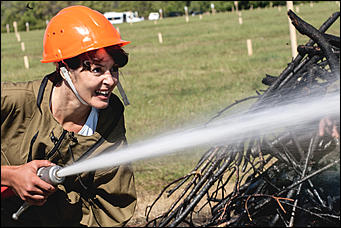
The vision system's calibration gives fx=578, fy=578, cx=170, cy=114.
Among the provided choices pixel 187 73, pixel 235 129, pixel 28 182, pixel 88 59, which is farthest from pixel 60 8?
pixel 28 182

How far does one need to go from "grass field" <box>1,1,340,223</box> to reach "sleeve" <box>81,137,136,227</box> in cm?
184

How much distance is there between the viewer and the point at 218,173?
375 cm

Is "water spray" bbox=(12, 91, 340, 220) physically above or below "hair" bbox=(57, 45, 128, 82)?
below

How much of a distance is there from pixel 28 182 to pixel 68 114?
1.85 ft

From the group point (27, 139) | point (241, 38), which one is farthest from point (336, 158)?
point (241, 38)

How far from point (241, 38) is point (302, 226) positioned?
1882cm

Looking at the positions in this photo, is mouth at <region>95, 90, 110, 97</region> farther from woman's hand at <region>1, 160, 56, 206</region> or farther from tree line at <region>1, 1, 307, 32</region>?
tree line at <region>1, 1, 307, 32</region>

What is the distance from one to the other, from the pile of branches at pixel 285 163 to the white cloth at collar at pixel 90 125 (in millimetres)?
661

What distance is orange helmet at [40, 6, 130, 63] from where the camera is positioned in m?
3.35

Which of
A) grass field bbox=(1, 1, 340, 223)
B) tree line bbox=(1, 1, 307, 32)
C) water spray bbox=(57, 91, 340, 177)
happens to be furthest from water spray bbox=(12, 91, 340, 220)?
tree line bbox=(1, 1, 307, 32)

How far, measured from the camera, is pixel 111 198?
12.4ft

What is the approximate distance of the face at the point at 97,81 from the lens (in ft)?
10.6

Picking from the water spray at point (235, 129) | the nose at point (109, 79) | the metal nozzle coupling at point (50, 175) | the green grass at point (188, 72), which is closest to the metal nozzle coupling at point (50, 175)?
the metal nozzle coupling at point (50, 175)

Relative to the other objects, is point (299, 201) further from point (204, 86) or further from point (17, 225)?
point (204, 86)
